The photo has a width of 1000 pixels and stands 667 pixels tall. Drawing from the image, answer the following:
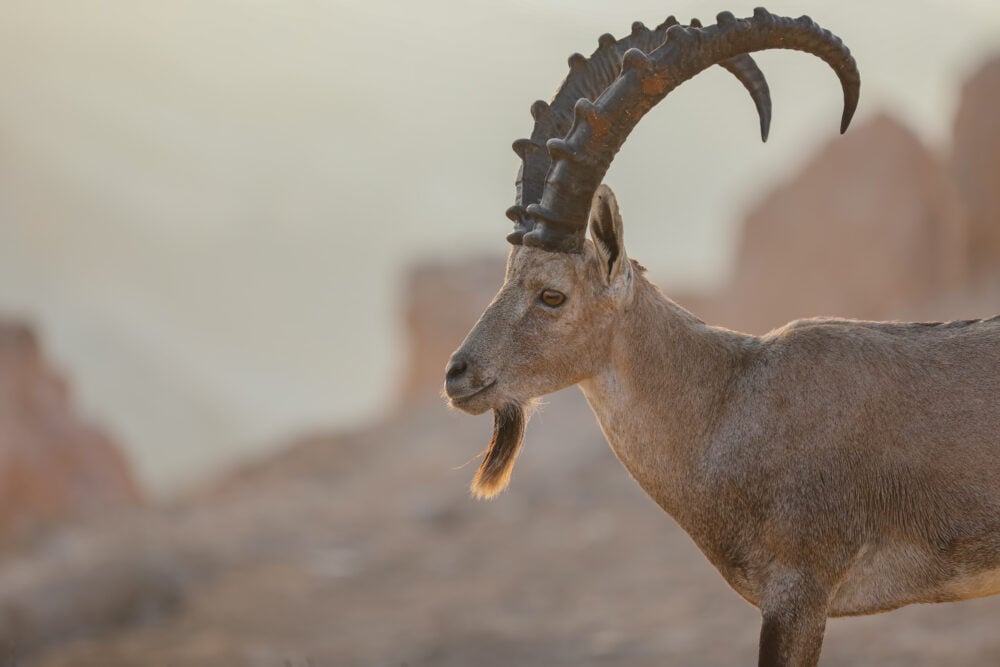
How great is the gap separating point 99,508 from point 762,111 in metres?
21.2

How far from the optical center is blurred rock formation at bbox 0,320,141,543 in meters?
23.3

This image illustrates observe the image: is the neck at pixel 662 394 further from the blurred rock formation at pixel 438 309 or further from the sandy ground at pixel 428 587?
the blurred rock formation at pixel 438 309

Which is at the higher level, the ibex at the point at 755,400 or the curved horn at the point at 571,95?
the curved horn at the point at 571,95

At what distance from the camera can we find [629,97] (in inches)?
208

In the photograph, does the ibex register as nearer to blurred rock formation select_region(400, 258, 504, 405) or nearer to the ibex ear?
the ibex ear

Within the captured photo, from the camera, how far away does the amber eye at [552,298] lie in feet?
18.3

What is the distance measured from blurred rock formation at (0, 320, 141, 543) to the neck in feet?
64.3

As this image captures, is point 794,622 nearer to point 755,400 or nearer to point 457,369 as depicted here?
point 755,400

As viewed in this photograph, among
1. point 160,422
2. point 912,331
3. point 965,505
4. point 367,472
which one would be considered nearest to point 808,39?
point 912,331

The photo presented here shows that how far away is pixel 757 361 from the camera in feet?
18.6

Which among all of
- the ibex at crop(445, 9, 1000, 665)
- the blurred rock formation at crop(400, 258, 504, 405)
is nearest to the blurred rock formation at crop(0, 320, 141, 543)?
the blurred rock formation at crop(400, 258, 504, 405)

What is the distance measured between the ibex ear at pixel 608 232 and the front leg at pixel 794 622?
5.10 feet

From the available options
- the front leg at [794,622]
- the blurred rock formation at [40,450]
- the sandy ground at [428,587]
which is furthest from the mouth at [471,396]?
the blurred rock formation at [40,450]

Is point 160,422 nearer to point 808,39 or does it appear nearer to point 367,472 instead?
point 367,472
